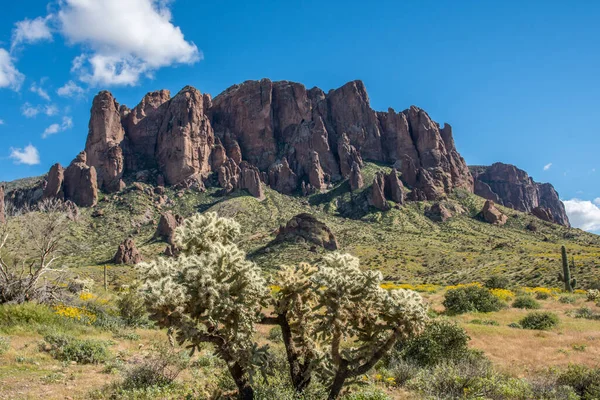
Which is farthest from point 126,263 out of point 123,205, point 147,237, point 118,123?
point 118,123

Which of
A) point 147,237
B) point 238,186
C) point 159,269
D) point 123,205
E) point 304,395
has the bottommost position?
point 304,395

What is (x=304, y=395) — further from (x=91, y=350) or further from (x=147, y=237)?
(x=147, y=237)

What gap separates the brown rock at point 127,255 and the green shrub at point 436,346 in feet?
206

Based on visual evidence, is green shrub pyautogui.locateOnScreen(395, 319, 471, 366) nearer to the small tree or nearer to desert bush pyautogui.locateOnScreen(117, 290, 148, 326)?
desert bush pyautogui.locateOnScreen(117, 290, 148, 326)

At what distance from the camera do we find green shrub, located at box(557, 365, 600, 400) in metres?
9.59

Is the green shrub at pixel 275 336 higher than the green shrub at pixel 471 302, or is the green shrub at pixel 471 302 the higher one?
the green shrub at pixel 471 302

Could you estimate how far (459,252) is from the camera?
2773 inches

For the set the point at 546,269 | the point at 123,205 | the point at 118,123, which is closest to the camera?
the point at 546,269

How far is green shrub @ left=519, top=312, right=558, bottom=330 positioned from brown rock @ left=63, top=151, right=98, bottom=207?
115 metres

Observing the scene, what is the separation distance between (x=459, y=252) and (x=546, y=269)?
1015 inches

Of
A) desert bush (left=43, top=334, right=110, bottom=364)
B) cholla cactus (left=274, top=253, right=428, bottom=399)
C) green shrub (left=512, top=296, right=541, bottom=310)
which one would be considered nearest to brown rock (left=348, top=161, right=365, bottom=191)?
green shrub (left=512, top=296, right=541, bottom=310)

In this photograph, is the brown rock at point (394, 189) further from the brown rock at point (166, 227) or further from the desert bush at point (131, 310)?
the desert bush at point (131, 310)

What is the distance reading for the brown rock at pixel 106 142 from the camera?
126 metres

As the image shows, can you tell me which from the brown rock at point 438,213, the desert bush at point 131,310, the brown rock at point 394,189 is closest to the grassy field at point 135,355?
the desert bush at point 131,310
